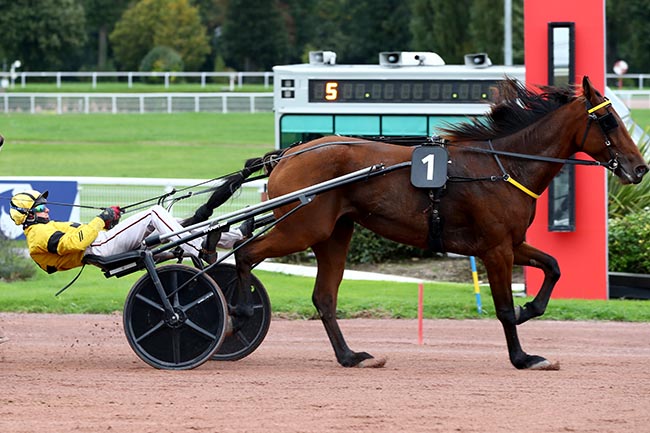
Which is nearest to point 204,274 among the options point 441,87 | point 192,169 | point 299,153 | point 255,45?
point 299,153

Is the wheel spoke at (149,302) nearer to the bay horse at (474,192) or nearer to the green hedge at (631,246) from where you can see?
the bay horse at (474,192)

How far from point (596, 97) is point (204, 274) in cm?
267

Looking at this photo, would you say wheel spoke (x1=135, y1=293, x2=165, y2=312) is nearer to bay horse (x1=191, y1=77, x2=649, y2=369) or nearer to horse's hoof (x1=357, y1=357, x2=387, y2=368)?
bay horse (x1=191, y1=77, x2=649, y2=369)

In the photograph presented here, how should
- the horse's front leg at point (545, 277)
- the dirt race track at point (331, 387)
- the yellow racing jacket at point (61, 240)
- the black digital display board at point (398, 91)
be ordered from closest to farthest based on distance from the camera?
1. the dirt race track at point (331, 387)
2. the yellow racing jacket at point (61, 240)
3. the horse's front leg at point (545, 277)
4. the black digital display board at point (398, 91)

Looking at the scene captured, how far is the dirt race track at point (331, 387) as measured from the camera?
642cm

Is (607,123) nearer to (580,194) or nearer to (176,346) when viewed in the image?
(176,346)

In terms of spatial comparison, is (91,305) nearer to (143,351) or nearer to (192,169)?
(143,351)

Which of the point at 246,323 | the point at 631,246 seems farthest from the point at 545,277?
the point at 631,246

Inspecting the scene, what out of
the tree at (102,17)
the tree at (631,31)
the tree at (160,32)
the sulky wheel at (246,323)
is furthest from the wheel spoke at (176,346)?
the tree at (102,17)

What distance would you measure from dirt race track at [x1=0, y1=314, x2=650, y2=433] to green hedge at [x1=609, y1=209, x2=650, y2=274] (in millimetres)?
2906

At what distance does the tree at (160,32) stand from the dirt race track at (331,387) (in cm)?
4096

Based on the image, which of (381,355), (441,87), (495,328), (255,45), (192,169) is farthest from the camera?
(255,45)

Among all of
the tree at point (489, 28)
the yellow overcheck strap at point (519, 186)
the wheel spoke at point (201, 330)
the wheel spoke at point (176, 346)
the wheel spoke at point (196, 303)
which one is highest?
the tree at point (489, 28)

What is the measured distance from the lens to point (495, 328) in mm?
10164
